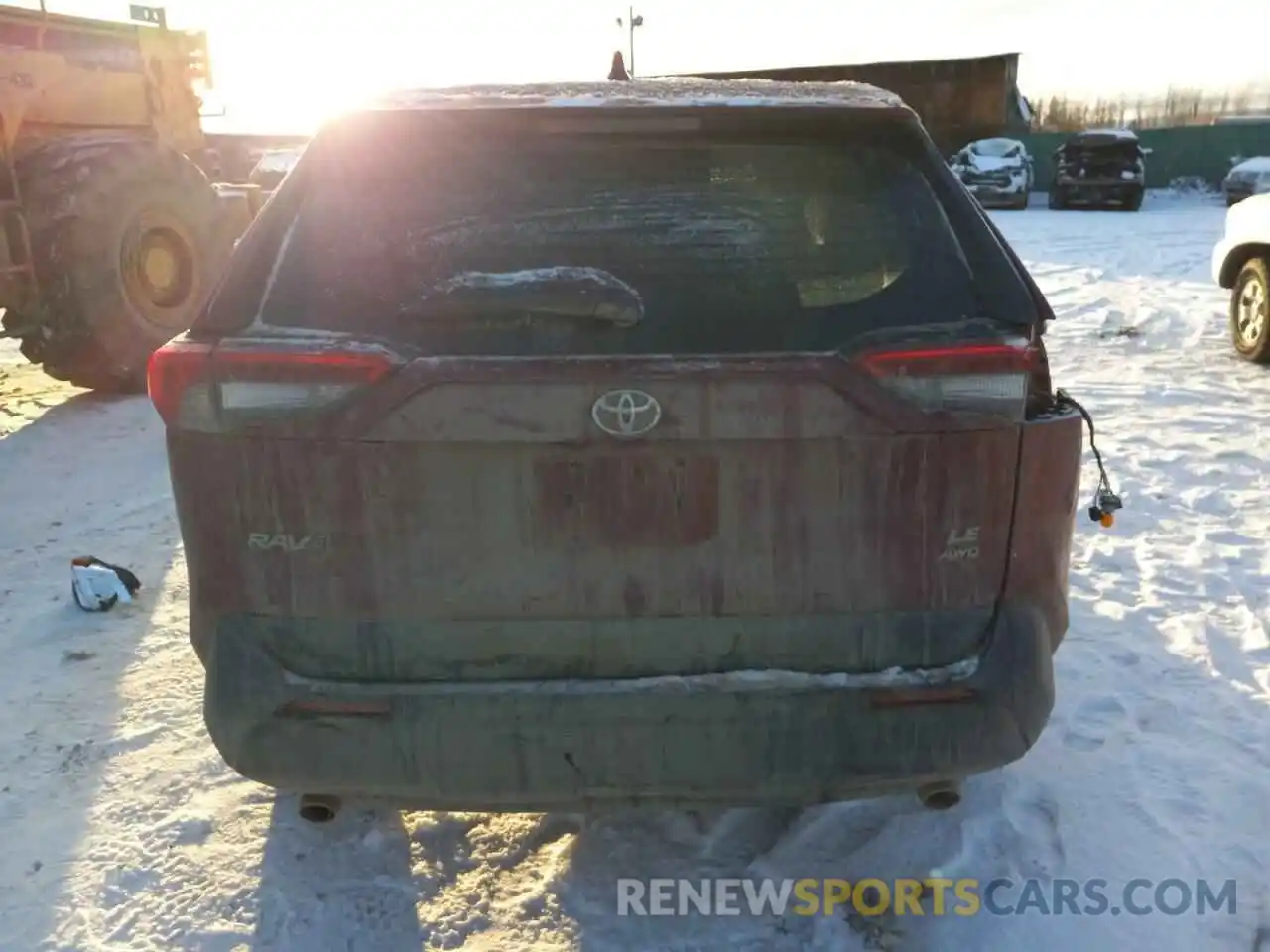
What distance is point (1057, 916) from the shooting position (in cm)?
240

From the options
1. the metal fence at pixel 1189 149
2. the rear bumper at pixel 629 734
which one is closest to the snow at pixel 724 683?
the rear bumper at pixel 629 734

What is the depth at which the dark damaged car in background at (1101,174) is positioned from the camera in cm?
2302

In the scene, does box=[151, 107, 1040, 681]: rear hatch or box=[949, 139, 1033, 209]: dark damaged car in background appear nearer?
box=[151, 107, 1040, 681]: rear hatch

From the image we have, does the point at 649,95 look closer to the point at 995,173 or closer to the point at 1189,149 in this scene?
the point at 995,173

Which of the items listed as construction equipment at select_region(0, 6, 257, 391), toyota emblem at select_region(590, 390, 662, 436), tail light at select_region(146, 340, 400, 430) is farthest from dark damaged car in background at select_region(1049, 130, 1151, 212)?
tail light at select_region(146, 340, 400, 430)

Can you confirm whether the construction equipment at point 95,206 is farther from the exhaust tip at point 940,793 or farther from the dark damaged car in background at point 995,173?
the dark damaged car in background at point 995,173

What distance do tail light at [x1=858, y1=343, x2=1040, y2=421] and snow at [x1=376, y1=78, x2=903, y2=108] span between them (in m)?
0.60

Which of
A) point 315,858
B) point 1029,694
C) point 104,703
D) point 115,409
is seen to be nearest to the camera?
point 1029,694

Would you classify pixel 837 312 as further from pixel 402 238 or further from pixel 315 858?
pixel 315 858

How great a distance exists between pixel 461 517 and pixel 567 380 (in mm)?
343

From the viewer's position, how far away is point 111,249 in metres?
7.29

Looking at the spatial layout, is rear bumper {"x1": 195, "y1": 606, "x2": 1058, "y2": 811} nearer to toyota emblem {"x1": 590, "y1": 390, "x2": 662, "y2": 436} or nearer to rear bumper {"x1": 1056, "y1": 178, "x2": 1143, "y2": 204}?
toyota emblem {"x1": 590, "y1": 390, "x2": 662, "y2": 436}

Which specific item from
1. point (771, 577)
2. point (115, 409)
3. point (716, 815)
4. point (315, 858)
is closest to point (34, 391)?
point (115, 409)

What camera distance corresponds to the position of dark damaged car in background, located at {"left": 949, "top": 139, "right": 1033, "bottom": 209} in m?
22.6
